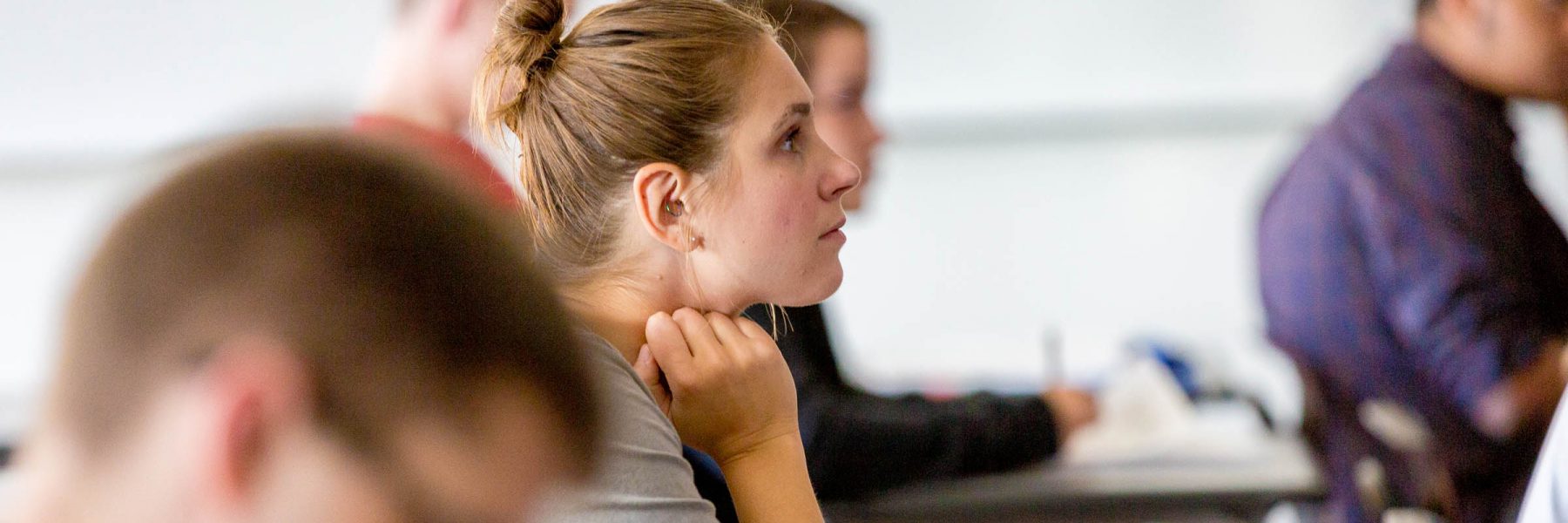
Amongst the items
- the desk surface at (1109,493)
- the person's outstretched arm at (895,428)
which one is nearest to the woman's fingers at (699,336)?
the person's outstretched arm at (895,428)

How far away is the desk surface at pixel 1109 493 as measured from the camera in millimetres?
1979

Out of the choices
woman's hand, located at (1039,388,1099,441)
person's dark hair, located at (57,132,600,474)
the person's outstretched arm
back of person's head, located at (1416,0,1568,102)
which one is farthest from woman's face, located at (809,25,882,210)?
person's dark hair, located at (57,132,600,474)

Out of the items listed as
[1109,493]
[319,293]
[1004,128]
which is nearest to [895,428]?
[1109,493]

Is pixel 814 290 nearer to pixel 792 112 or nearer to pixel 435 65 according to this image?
pixel 792 112

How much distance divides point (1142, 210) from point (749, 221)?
3173mm

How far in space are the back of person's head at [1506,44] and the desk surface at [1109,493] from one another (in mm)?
644

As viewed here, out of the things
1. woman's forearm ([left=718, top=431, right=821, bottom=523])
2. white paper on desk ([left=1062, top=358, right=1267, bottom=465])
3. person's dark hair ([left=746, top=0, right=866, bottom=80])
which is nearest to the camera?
woman's forearm ([left=718, top=431, right=821, bottom=523])

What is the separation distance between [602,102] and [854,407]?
871 mm

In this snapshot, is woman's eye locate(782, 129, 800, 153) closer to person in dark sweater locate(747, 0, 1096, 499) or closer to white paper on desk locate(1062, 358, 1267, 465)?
person in dark sweater locate(747, 0, 1096, 499)

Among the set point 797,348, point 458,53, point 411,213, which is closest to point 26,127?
point 458,53

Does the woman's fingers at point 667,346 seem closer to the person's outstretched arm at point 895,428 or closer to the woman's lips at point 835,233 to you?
the woman's lips at point 835,233

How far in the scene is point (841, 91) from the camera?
1.81m

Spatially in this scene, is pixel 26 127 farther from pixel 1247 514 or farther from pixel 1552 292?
pixel 1552 292

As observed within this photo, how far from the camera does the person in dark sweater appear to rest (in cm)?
180
